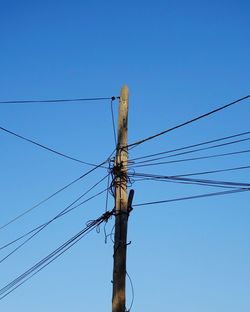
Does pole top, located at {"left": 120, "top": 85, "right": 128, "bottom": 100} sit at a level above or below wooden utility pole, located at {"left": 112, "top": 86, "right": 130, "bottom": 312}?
above

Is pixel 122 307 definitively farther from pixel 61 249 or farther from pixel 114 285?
pixel 61 249

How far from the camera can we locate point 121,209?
9281 mm

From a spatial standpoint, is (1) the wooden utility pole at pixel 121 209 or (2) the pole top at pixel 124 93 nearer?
(1) the wooden utility pole at pixel 121 209

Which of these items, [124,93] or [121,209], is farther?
[124,93]

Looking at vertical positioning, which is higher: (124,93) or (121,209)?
(124,93)

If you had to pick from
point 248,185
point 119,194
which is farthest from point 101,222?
point 248,185

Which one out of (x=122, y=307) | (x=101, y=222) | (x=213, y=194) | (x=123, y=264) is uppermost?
(x=213, y=194)

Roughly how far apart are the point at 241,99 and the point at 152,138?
6.66 ft

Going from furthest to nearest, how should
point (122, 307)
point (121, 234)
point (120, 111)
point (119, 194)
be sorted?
point (120, 111), point (119, 194), point (121, 234), point (122, 307)

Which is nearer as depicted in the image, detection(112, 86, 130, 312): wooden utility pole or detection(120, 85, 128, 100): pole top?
detection(112, 86, 130, 312): wooden utility pole

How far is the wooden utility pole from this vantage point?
8.43 metres

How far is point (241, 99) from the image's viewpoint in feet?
29.1

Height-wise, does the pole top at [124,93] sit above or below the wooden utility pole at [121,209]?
above

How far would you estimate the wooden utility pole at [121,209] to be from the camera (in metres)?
8.43
